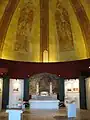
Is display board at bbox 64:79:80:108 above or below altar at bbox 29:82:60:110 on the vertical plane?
above

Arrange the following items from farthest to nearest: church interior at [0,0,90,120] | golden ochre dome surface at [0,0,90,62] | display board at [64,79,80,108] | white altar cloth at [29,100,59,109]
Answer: display board at [64,79,80,108] → church interior at [0,0,90,120] → white altar cloth at [29,100,59,109] → golden ochre dome surface at [0,0,90,62]

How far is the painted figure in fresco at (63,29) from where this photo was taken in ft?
76.5

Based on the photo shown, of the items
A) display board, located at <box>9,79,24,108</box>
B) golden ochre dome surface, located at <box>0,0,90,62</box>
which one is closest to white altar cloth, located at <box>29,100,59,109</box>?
display board, located at <box>9,79,24,108</box>

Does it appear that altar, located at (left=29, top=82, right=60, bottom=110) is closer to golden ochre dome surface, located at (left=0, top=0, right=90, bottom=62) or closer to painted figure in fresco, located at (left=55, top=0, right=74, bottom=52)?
golden ochre dome surface, located at (left=0, top=0, right=90, bottom=62)

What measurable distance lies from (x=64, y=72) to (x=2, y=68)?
6430 mm

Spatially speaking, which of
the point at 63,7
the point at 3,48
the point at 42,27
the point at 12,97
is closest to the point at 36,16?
the point at 42,27

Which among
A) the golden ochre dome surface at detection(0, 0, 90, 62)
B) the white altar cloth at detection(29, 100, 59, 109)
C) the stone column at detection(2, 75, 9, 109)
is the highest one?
the golden ochre dome surface at detection(0, 0, 90, 62)

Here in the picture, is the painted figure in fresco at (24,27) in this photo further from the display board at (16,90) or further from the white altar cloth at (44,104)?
the white altar cloth at (44,104)

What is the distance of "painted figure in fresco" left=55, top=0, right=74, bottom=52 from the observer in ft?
76.5

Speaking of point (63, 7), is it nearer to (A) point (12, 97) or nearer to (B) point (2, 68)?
(B) point (2, 68)

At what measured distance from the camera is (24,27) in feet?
80.6

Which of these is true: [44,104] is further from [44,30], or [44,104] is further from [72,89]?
[44,30]

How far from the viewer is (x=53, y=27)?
24.7 meters

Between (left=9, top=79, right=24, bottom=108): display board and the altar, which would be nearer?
the altar
